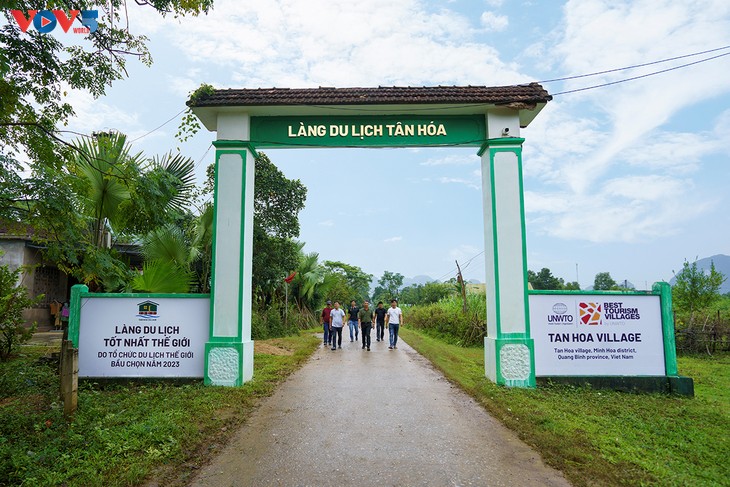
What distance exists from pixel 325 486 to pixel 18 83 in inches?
252

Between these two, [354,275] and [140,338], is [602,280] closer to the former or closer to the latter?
[354,275]

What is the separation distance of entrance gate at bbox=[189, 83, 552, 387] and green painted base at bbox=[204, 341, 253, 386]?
2cm

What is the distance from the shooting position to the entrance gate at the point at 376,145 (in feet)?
26.8

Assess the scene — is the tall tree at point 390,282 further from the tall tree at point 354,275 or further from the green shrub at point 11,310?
the green shrub at point 11,310

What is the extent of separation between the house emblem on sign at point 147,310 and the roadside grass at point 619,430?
5.44 meters

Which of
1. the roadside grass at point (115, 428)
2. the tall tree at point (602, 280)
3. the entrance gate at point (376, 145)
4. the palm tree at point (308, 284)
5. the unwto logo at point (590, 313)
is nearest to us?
the roadside grass at point (115, 428)

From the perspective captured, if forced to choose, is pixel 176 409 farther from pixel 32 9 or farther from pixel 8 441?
pixel 32 9

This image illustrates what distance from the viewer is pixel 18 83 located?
6.46 metres

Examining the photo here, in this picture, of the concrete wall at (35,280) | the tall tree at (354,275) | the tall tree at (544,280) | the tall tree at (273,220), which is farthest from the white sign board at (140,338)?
the tall tree at (544,280)

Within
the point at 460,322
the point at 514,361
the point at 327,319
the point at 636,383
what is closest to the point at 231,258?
the point at 514,361

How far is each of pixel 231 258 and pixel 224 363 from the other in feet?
5.76

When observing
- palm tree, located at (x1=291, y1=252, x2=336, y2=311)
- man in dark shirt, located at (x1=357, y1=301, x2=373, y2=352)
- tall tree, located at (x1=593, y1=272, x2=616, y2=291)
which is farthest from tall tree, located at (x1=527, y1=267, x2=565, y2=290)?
man in dark shirt, located at (x1=357, y1=301, x2=373, y2=352)

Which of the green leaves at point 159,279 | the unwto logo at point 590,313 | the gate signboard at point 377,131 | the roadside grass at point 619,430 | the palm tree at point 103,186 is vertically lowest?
the roadside grass at point 619,430

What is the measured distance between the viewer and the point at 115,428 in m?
5.43
